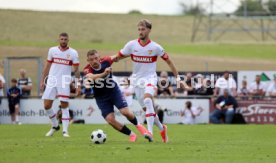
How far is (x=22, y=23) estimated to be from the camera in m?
58.0

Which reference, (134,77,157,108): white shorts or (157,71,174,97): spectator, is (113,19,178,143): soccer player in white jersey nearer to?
(134,77,157,108): white shorts

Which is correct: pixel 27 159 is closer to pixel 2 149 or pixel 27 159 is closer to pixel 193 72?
pixel 2 149

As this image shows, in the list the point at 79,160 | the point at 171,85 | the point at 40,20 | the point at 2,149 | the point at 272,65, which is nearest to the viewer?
the point at 79,160

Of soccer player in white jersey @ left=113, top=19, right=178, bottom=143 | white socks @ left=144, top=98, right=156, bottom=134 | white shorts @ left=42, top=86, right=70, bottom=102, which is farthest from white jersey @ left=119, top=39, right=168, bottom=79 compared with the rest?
white shorts @ left=42, top=86, right=70, bottom=102

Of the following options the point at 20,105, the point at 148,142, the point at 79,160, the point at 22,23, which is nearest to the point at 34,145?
the point at 148,142

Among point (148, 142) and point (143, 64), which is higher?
point (143, 64)

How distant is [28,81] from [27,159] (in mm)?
19417

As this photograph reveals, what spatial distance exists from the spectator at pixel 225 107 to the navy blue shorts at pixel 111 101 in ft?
43.1

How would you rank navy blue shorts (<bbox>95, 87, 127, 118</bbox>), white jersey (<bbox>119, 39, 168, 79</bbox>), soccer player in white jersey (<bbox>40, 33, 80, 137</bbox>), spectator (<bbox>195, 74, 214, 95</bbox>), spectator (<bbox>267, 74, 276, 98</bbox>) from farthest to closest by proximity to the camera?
spectator (<bbox>195, 74, 214, 95</bbox>), spectator (<bbox>267, 74, 276, 98</bbox>), soccer player in white jersey (<bbox>40, 33, 80, 137</bbox>), white jersey (<bbox>119, 39, 168, 79</bbox>), navy blue shorts (<bbox>95, 87, 127, 118</bbox>)

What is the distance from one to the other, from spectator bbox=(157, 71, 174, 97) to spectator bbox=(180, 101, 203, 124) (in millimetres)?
1282

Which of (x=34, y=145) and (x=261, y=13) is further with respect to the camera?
(x=261, y=13)

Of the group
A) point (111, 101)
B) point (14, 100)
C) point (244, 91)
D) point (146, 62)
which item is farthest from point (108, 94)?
point (244, 91)

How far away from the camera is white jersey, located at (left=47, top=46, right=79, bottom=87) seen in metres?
20.5

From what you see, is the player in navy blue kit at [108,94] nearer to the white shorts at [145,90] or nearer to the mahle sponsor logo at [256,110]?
Result: the white shorts at [145,90]
